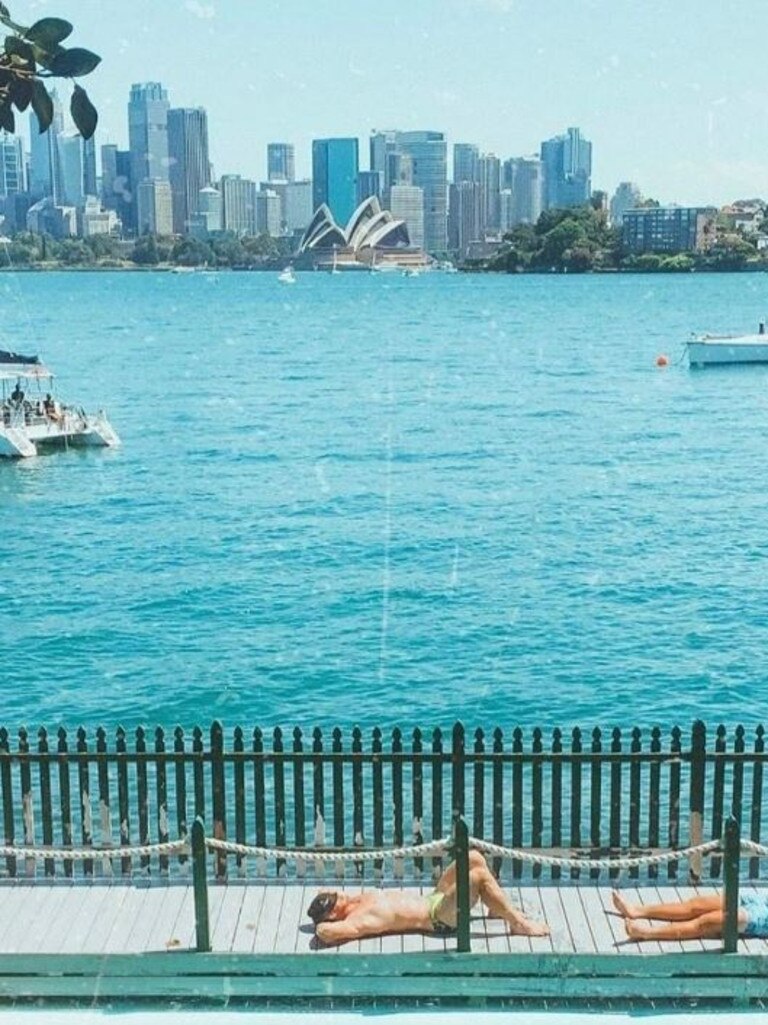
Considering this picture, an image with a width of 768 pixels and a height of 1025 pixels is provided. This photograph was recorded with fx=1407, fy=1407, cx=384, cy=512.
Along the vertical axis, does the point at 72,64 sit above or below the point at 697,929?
above

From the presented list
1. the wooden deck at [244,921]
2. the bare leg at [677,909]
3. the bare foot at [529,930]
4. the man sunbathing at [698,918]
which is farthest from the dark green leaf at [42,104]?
the bare leg at [677,909]

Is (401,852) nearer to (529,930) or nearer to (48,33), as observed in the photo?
(529,930)

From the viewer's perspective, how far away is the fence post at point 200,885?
9172 millimetres

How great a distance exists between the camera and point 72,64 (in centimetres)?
349

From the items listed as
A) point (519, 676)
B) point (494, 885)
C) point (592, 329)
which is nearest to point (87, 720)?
point (519, 676)

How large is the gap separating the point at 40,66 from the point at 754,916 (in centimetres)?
816

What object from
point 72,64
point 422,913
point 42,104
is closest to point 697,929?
point 422,913

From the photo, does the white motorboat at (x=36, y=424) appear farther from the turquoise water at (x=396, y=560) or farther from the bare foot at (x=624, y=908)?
the bare foot at (x=624, y=908)

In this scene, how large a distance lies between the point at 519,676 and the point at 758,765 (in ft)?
59.8

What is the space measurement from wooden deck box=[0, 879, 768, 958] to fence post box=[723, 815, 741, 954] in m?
0.24

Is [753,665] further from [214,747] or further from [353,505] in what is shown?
[353,505]

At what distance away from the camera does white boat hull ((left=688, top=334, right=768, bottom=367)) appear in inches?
4250

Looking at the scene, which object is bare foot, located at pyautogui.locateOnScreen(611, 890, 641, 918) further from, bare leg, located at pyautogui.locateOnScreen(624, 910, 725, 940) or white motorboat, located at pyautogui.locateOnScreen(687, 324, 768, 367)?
white motorboat, located at pyautogui.locateOnScreen(687, 324, 768, 367)

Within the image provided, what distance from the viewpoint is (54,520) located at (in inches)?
2025
